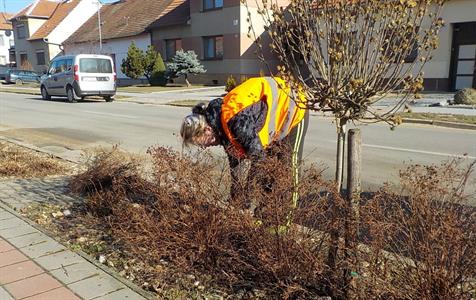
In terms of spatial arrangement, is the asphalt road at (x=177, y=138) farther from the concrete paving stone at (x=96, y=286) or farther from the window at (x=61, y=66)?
the window at (x=61, y=66)

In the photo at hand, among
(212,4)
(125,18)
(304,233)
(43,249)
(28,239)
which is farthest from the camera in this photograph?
(125,18)

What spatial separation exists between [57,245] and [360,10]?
2695mm

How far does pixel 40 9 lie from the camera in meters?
53.0

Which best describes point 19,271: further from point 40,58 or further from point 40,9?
point 40,9

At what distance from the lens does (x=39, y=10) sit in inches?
2079

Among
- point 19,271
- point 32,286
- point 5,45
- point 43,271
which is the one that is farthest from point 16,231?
point 5,45

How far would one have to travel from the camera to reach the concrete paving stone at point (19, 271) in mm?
3066

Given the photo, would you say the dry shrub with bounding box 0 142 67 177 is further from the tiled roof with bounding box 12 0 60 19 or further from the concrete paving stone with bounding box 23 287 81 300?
the tiled roof with bounding box 12 0 60 19

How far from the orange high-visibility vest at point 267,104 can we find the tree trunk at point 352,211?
1.78ft

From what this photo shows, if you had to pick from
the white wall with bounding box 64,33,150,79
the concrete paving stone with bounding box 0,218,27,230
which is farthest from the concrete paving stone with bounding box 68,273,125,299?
the white wall with bounding box 64,33,150,79

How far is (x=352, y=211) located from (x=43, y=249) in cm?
229

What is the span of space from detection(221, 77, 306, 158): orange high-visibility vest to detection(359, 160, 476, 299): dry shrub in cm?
92

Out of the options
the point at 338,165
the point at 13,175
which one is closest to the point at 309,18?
the point at 338,165

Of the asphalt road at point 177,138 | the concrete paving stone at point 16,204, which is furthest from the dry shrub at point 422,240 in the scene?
the concrete paving stone at point 16,204
